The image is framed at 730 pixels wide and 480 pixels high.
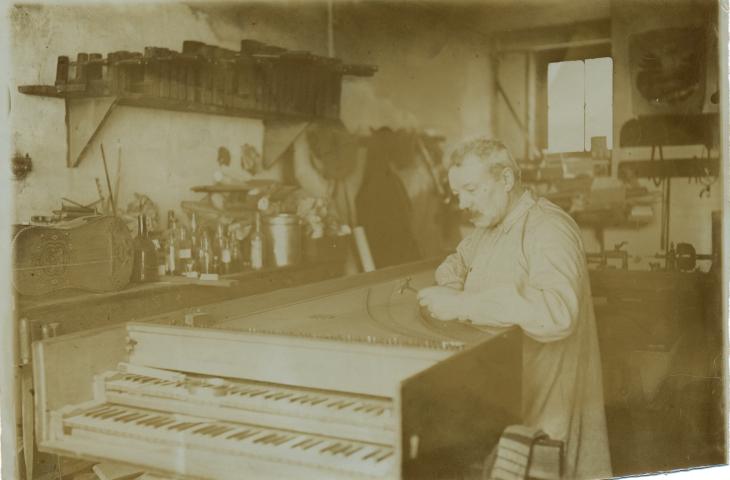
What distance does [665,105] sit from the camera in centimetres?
371

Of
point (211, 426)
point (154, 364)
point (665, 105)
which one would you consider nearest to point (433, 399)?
point (211, 426)

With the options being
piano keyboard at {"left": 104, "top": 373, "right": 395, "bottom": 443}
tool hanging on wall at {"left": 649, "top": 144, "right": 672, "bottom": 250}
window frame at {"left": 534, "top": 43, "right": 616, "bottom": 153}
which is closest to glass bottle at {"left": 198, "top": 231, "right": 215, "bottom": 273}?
piano keyboard at {"left": 104, "top": 373, "right": 395, "bottom": 443}

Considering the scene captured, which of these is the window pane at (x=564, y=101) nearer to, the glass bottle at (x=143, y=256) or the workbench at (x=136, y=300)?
→ the workbench at (x=136, y=300)

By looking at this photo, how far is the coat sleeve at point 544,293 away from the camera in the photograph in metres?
2.62

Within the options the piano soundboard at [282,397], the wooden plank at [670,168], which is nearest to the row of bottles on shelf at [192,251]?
the piano soundboard at [282,397]

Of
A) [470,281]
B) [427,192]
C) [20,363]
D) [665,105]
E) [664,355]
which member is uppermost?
[665,105]

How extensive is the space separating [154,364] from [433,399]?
38.5 inches

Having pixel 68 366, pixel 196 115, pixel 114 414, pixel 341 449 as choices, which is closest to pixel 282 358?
pixel 341 449

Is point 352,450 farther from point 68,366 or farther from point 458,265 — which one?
point 458,265

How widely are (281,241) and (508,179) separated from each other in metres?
1.08

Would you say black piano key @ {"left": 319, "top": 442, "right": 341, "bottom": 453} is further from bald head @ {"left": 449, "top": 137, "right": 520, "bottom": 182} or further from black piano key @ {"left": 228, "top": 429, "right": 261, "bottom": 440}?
bald head @ {"left": 449, "top": 137, "right": 520, "bottom": 182}

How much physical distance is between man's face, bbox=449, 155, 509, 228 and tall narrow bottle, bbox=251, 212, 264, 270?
92 centimetres

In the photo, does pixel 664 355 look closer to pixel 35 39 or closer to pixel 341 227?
pixel 341 227

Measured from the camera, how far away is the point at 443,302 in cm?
273
